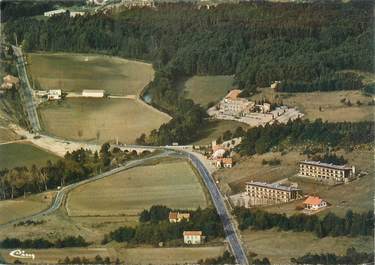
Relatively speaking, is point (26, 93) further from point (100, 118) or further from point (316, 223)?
point (316, 223)

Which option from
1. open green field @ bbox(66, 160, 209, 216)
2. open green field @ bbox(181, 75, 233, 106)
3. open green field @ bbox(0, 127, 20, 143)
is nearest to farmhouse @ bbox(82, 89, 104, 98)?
open green field @ bbox(181, 75, 233, 106)

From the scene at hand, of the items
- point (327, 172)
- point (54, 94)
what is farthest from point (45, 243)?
point (54, 94)

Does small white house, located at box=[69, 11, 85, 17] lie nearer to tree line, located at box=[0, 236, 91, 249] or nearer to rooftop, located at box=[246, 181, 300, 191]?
rooftop, located at box=[246, 181, 300, 191]

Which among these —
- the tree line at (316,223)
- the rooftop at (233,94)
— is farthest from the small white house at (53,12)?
the tree line at (316,223)

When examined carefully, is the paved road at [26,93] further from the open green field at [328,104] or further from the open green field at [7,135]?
the open green field at [328,104]

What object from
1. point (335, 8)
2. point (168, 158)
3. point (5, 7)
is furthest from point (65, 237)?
point (335, 8)

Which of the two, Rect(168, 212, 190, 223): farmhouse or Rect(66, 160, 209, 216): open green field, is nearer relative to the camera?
Rect(168, 212, 190, 223): farmhouse
